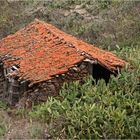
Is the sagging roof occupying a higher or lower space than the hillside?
higher

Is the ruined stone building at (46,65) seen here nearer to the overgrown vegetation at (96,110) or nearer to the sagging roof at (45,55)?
the sagging roof at (45,55)

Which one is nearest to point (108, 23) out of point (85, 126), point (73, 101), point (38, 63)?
point (38, 63)

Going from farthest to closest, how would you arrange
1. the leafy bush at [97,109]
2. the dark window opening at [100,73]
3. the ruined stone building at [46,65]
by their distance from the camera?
the dark window opening at [100,73], the ruined stone building at [46,65], the leafy bush at [97,109]

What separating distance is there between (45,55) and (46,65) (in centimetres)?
71

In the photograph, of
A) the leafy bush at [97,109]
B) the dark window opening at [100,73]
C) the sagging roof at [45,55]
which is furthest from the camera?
the dark window opening at [100,73]

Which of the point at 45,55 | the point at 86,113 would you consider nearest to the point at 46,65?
the point at 45,55

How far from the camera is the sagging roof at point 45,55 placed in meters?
12.5

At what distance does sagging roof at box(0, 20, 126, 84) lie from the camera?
12547 mm

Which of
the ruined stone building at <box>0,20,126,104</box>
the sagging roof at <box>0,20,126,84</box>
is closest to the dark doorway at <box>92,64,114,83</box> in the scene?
the ruined stone building at <box>0,20,126,104</box>

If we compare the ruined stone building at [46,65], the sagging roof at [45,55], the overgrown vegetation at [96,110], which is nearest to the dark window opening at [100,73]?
the ruined stone building at [46,65]

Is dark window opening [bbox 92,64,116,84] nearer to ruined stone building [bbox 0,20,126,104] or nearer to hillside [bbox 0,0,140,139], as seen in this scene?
ruined stone building [bbox 0,20,126,104]

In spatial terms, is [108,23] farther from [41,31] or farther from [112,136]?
[112,136]

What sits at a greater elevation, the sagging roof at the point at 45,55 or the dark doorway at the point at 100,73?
the sagging roof at the point at 45,55

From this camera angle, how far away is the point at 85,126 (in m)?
10.4
